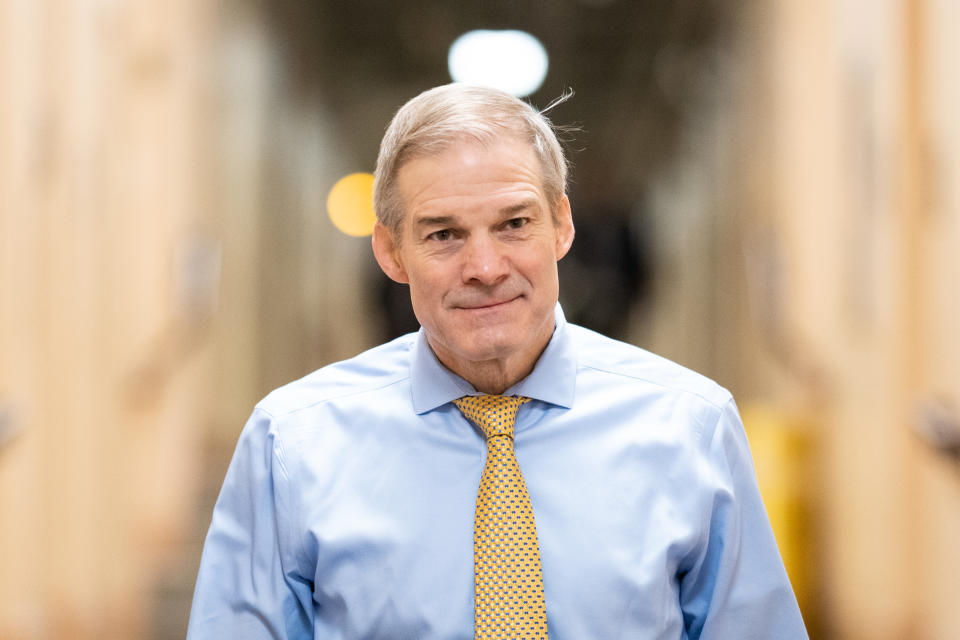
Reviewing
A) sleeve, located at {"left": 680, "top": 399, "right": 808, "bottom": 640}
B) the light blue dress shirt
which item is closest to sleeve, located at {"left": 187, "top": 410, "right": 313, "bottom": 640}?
the light blue dress shirt

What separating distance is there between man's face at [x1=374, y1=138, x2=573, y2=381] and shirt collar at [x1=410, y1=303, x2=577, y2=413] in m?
0.06

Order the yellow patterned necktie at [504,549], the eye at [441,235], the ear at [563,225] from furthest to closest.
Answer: the ear at [563,225] < the eye at [441,235] < the yellow patterned necktie at [504,549]

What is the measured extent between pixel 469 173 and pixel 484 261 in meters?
0.14

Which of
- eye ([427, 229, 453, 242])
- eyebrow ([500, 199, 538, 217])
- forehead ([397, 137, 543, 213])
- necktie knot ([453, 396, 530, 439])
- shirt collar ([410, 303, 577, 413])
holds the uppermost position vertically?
forehead ([397, 137, 543, 213])

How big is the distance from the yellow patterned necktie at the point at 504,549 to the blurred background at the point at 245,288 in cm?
71

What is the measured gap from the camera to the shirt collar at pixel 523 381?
1.55 metres

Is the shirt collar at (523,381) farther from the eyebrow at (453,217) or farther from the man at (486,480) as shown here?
the eyebrow at (453,217)

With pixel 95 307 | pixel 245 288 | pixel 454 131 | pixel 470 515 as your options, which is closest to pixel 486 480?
pixel 470 515

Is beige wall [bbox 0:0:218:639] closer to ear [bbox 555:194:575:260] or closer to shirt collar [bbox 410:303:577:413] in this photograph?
shirt collar [bbox 410:303:577:413]

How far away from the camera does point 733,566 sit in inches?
58.4

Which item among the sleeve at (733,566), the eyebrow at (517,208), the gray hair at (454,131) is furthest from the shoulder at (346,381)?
the sleeve at (733,566)

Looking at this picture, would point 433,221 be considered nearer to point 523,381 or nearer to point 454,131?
point 454,131

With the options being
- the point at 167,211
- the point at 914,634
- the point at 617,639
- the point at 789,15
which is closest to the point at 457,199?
the point at 617,639

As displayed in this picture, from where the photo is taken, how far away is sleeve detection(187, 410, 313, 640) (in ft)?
4.80
